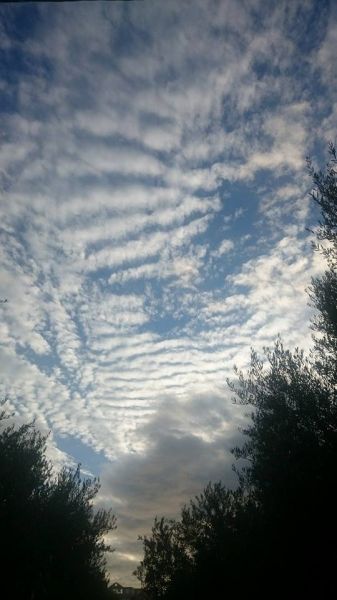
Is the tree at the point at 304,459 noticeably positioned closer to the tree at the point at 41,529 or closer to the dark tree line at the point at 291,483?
the dark tree line at the point at 291,483

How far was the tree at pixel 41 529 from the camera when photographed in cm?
1900

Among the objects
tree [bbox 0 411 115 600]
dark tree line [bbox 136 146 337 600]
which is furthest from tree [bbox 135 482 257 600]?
tree [bbox 0 411 115 600]

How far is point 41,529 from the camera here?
21.5 meters

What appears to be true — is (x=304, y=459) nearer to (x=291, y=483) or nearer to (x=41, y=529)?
(x=291, y=483)

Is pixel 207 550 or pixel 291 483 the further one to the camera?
pixel 207 550

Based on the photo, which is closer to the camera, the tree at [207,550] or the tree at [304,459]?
the tree at [304,459]

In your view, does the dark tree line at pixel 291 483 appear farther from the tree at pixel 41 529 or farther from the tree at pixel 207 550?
the tree at pixel 41 529

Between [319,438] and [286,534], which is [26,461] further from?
[319,438]

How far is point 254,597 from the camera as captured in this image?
1886cm

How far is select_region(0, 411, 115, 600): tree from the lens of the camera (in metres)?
19.0

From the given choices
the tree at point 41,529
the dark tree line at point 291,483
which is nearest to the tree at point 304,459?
the dark tree line at point 291,483

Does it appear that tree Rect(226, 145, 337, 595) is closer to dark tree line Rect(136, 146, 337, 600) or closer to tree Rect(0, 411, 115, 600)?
dark tree line Rect(136, 146, 337, 600)

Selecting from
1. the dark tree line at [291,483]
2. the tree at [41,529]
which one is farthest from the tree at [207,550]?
the tree at [41,529]

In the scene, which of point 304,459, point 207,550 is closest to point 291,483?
point 304,459
